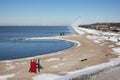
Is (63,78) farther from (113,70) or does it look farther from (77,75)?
(113,70)

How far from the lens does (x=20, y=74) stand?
2041 centimetres

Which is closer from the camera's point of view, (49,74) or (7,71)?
(49,74)

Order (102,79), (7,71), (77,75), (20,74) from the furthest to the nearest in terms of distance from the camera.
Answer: (7,71) → (20,74) → (77,75) → (102,79)

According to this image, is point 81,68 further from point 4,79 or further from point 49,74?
point 4,79

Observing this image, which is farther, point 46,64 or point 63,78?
point 46,64

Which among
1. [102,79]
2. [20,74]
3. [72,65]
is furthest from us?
[72,65]

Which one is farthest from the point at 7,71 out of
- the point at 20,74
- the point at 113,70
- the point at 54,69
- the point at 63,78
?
the point at 113,70

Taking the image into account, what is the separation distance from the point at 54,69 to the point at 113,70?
19.3 feet

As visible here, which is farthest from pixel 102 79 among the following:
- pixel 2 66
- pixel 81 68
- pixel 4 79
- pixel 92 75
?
pixel 2 66

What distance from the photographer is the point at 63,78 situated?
1825cm

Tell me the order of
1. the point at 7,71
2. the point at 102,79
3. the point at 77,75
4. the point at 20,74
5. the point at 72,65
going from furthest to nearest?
the point at 72,65
the point at 7,71
the point at 20,74
the point at 77,75
the point at 102,79

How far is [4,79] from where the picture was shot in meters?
18.9

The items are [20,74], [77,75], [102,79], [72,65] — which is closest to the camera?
[102,79]

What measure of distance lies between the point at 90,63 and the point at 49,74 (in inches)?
259
